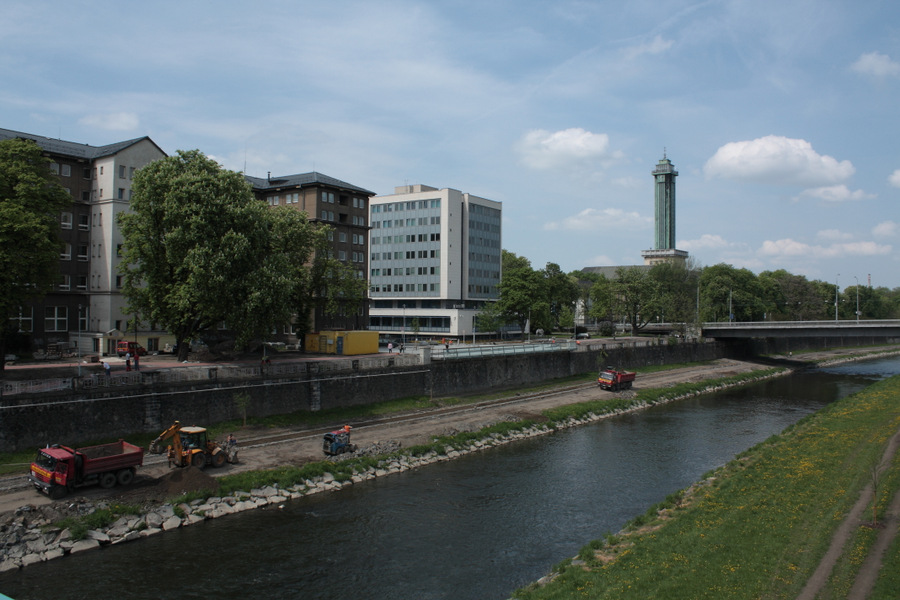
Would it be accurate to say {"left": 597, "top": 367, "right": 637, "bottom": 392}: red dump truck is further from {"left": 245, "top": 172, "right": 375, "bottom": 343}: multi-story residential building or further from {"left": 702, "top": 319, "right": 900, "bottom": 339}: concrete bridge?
{"left": 702, "top": 319, "right": 900, "bottom": 339}: concrete bridge

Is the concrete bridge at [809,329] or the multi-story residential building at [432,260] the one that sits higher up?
the multi-story residential building at [432,260]

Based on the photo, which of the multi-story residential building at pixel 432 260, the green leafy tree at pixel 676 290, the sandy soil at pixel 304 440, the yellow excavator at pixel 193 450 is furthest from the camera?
the green leafy tree at pixel 676 290

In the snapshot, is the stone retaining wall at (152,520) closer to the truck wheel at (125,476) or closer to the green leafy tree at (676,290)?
the truck wheel at (125,476)

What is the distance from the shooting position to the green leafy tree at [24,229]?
39500mm

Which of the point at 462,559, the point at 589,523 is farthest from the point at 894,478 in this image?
the point at 462,559

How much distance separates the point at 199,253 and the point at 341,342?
80.0ft

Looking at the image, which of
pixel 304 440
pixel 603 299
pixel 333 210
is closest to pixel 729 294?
pixel 603 299

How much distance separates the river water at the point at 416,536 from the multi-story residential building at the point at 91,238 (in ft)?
130

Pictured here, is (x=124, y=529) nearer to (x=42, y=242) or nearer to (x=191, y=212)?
(x=42, y=242)

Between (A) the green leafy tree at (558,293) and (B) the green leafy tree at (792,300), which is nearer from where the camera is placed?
(A) the green leafy tree at (558,293)

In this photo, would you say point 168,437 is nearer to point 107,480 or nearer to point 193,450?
point 193,450

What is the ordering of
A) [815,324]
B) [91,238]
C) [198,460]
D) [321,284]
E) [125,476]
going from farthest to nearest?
[815,324], [91,238], [321,284], [198,460], [125,476]

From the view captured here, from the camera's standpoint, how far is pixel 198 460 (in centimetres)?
3534

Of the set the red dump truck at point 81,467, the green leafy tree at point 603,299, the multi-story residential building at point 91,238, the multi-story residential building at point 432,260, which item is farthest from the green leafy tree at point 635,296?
the red dump truck at point 81,467
